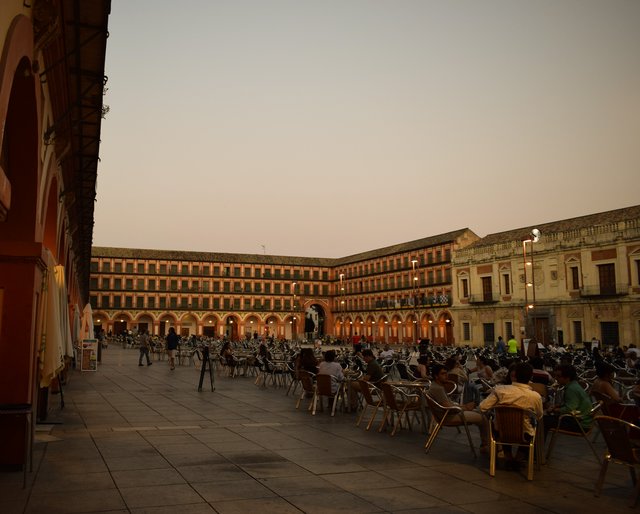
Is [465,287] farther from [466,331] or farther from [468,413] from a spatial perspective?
[468,413]

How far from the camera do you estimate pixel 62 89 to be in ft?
21.8

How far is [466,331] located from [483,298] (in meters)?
3.71

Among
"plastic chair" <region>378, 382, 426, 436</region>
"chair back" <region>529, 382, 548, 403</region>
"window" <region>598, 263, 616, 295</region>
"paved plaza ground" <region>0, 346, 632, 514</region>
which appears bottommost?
"paved plaza ground" <region>0, 346, 632, 514</region>

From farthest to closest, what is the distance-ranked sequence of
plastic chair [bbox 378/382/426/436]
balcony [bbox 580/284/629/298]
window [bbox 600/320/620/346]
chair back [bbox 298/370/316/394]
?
window [bbox 600/320/620/346] < balcony [bbox 580/284/629/298] < chair back [bbox 298/370/316/394] < plastic chair [bbox 378/382/426/436]

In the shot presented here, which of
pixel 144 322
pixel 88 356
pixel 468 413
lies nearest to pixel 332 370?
pixel 468 413

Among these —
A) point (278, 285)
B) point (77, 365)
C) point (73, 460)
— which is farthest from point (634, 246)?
point (278, 285)

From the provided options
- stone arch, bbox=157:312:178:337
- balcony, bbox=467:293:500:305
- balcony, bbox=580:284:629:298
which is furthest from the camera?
stone arch, bbox=157:312:178:337

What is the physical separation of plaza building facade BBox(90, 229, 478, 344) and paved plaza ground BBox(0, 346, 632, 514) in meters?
54.4

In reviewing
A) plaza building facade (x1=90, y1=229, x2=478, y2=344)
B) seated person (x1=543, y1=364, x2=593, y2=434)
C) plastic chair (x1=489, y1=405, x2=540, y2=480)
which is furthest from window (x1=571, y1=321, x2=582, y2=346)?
plastic chair (x1=489, y1=405, x2=540, y2=480)

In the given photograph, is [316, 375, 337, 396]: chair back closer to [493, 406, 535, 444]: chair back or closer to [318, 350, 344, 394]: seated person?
[318, 350, 344, 394]: seated person

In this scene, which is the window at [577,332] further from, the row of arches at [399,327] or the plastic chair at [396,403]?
the plastic chair at [396,403]

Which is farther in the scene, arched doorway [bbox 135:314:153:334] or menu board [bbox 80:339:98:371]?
arched doorway [bbox 135:314:153:334]

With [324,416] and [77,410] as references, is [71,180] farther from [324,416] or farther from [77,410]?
[324,416]

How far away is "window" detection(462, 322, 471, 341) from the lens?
49312 millimetres
